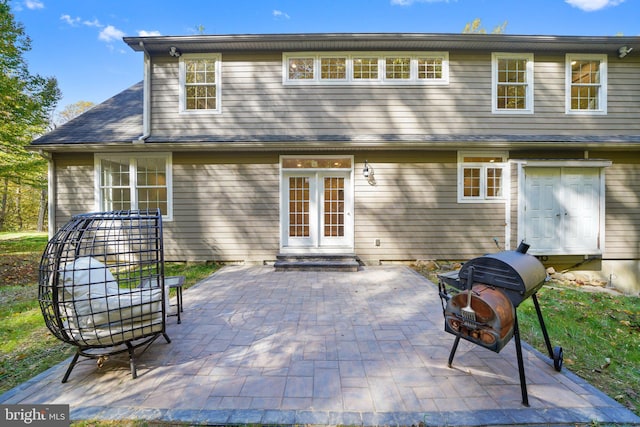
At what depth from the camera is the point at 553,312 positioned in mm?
3834

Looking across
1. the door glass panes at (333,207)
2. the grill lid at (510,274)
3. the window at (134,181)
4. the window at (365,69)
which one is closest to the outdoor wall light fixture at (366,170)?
the door glass panes at (333,207)

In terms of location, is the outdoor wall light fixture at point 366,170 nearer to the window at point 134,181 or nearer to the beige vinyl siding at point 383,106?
the beige vinyl siding at point 383,106

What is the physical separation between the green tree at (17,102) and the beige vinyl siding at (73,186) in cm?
290

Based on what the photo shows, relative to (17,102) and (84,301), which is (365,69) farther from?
(17,102)

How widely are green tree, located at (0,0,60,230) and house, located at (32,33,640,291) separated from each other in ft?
15.9

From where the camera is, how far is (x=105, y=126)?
674 centimetres

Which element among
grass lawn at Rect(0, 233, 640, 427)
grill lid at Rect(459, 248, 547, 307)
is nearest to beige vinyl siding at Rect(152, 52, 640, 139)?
grass lawn at Rect(0, 233, 640, 427)

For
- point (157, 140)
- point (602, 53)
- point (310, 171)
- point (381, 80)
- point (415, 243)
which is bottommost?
point (415, 243)

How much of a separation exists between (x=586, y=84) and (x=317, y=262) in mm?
8020

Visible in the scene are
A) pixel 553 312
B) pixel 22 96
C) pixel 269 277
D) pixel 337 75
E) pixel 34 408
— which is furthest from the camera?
pixel 22 96

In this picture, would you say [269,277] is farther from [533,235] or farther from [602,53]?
[602,53]

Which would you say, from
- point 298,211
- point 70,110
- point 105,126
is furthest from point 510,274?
A: point 70,110

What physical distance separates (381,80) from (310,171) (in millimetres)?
2883

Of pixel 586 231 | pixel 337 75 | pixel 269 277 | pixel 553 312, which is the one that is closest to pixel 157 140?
pixel 269 277
